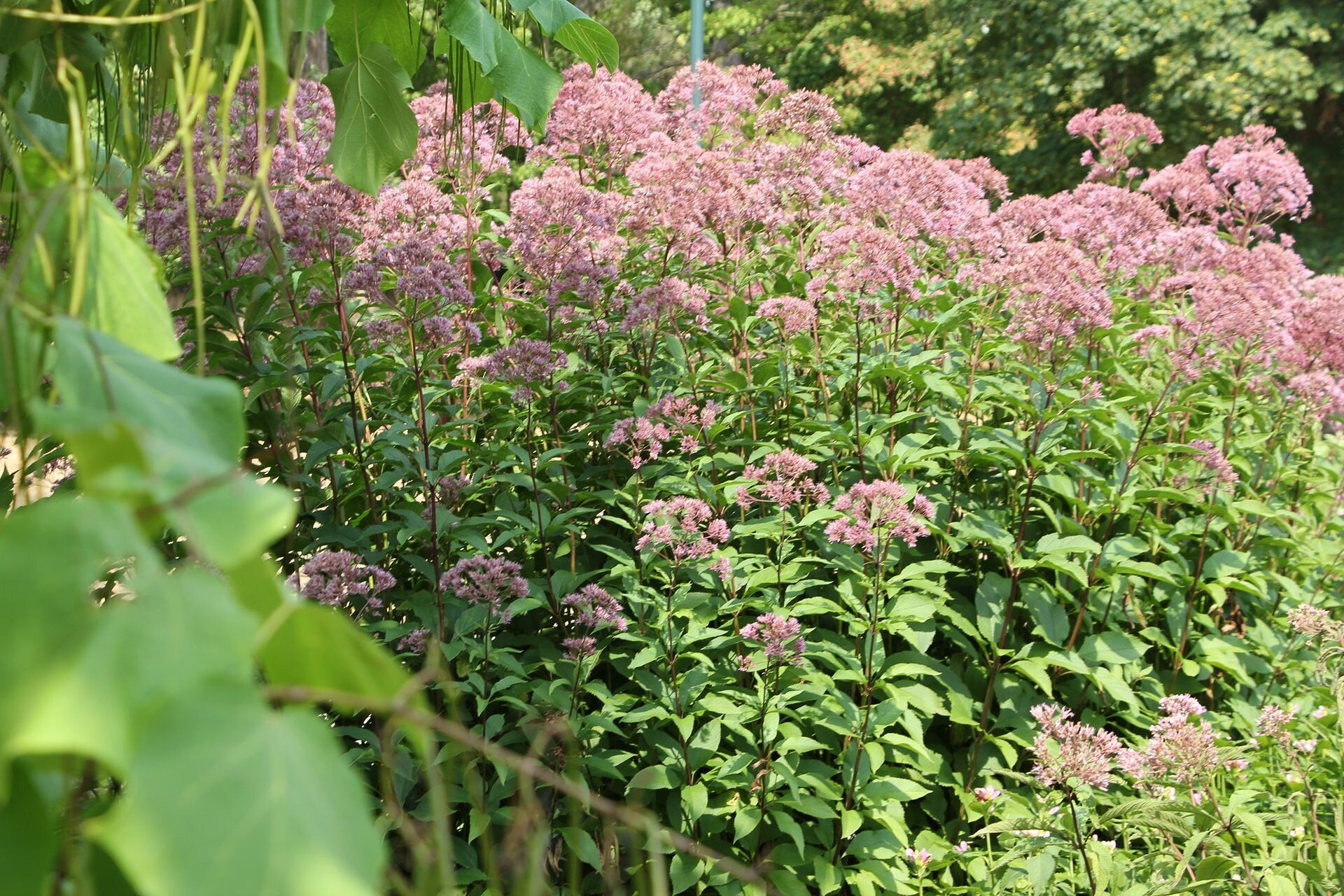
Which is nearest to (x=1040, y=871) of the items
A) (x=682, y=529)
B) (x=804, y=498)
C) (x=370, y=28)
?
(x=682, y=529)

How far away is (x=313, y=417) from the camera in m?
3.02

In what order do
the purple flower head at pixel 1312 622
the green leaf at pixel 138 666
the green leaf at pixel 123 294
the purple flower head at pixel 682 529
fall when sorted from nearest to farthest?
the green leaf at pixel 138 666
the green leaf at pixel 123 294
the purple flower head at pixel 682 529
the purple flower head at pixel 1312 622

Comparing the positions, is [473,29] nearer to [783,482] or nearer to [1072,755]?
[783,482]

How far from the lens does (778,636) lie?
96.0 inches

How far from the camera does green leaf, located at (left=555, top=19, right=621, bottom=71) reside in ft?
6.43

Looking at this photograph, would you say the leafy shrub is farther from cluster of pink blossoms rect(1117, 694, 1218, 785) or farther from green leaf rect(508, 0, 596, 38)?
green leaf rect(508, 0, 596, 38)

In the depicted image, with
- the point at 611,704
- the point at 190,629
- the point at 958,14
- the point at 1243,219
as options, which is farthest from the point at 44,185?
the point at 958,14

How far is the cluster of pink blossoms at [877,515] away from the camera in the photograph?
253cm

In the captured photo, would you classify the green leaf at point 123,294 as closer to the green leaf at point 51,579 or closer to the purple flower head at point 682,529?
the green leaf at point 51,579

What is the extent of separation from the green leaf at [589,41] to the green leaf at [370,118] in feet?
0.96

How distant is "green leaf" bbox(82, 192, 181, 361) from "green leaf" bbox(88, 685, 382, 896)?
0.30 m

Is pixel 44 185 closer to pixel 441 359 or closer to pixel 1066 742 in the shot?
pixel 1066 742

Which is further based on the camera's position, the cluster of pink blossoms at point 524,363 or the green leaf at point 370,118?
A: the cluster of pink blossoms at point 524,363

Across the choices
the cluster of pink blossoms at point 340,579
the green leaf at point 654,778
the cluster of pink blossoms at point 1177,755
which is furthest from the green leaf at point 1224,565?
the cluster of pink blossoms at point 340,579
